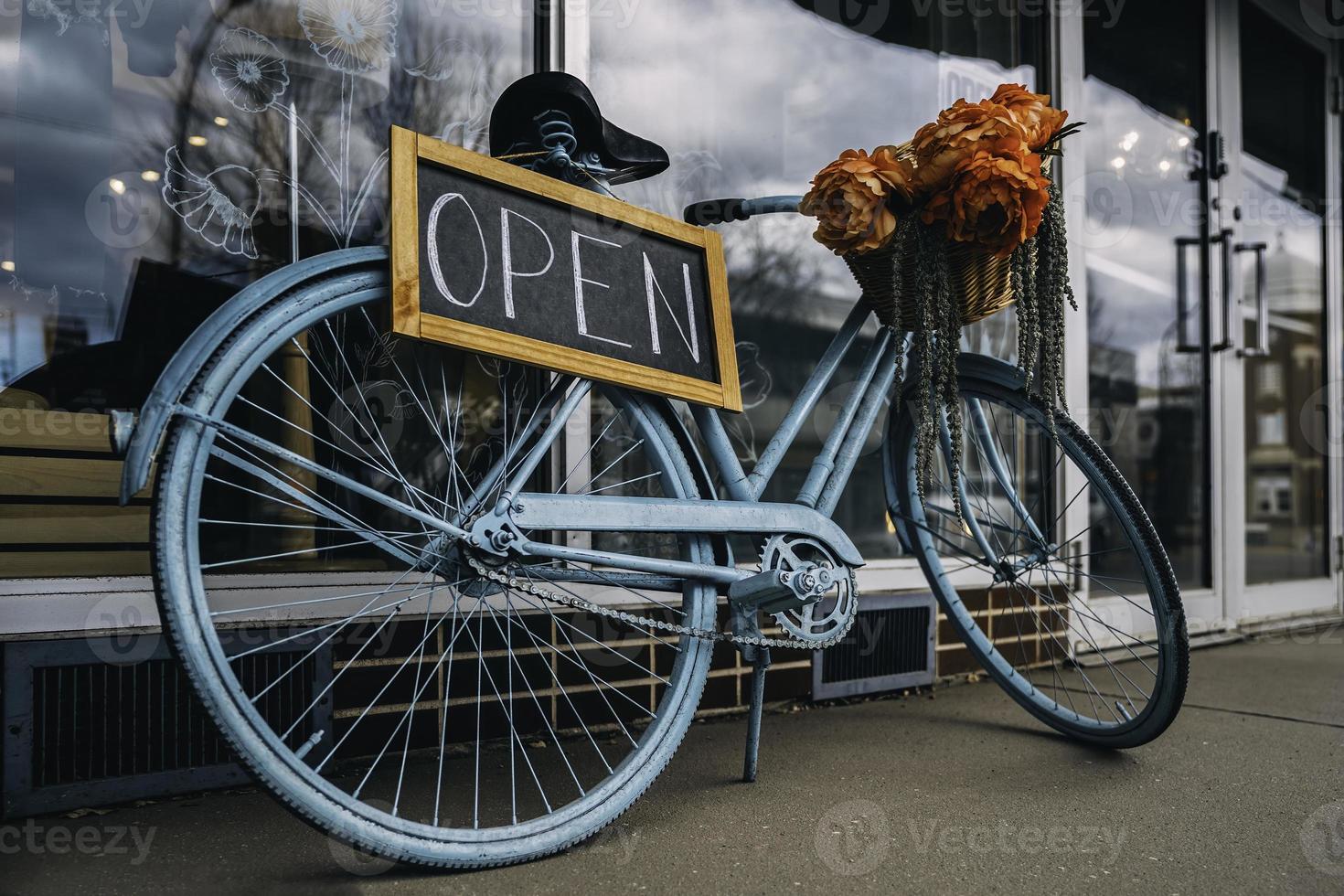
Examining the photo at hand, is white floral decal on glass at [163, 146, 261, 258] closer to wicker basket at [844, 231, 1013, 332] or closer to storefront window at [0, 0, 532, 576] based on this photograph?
storefront window at [0, 0, 532, 576]

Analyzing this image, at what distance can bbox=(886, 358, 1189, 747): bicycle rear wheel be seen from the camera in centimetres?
177

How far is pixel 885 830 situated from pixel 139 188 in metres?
1.78

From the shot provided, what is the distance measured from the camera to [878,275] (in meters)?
1.72

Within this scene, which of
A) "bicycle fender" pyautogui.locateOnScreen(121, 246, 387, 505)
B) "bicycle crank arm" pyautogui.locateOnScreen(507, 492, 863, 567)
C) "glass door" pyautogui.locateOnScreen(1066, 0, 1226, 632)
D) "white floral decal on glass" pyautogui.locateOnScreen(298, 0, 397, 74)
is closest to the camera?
"bicycle fender" pyautogui.locateOnScreen(121, 246, 387, 505)

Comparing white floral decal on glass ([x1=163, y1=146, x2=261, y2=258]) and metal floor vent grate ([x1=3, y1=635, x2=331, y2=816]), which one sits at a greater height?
white floral decal on glass ([x1=163, y1=146, x2=261, y2=258])

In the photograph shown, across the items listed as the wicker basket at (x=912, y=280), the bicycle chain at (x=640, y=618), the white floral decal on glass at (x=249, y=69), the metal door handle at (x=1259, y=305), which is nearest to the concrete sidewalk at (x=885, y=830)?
the bicycle chain at (x=640, y=618)

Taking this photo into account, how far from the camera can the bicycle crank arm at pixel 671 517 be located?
4.60ft

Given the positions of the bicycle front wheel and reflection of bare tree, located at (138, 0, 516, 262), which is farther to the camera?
reflection of bare tree, located at (138, 0, 516, 262)

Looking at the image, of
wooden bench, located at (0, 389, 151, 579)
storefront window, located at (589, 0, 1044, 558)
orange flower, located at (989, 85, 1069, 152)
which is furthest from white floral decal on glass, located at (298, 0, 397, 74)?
orange flower, located at (989, 85, 1069, 152)

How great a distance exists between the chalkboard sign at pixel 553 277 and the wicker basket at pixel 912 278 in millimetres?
286

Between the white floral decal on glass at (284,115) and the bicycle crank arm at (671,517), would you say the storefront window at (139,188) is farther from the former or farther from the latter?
the bicycle crank arm at (671,517)

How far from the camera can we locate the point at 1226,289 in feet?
11.6

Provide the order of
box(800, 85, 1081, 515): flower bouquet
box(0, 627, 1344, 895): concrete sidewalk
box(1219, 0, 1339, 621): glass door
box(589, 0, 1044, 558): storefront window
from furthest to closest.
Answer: box(1219, 0, 1339, 621): glass door
box(589, 0, 1044, 558): storefront window
box(800, 85, 1081, 515): flower bouquet
box(0, 627, 1344, 895): concrete sidewalk

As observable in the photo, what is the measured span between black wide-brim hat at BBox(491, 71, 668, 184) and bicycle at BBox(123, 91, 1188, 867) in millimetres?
263
